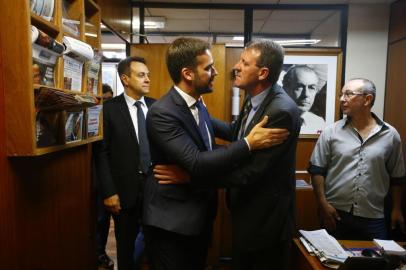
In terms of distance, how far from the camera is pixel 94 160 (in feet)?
6.33

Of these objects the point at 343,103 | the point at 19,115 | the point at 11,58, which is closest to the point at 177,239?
the point at 19,115

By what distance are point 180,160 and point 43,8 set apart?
77cm

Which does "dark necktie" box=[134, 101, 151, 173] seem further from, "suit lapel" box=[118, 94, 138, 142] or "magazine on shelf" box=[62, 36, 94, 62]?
"magazine on shelf" box=[62, 36, 94, 62]

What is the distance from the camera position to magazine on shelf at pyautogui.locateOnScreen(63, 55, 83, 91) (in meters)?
1.28

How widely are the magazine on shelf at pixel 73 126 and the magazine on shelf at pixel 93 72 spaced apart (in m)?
0.15

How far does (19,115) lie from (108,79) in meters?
3.98

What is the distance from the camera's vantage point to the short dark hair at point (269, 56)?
4.57 feet

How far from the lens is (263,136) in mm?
1234

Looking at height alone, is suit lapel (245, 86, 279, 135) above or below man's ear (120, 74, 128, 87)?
below

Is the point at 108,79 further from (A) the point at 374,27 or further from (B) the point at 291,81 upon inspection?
(A) the point at 374,27

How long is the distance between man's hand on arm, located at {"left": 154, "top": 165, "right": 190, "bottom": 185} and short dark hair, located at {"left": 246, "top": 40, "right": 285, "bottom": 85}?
0.60 metres

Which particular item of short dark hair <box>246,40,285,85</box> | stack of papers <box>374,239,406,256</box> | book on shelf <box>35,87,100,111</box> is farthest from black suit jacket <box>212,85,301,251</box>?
book on shelf <box>35,87,100,111</box>

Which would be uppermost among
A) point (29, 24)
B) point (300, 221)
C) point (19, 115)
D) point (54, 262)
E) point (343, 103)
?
point (29, 24)

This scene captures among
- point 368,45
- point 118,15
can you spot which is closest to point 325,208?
point 368,45
